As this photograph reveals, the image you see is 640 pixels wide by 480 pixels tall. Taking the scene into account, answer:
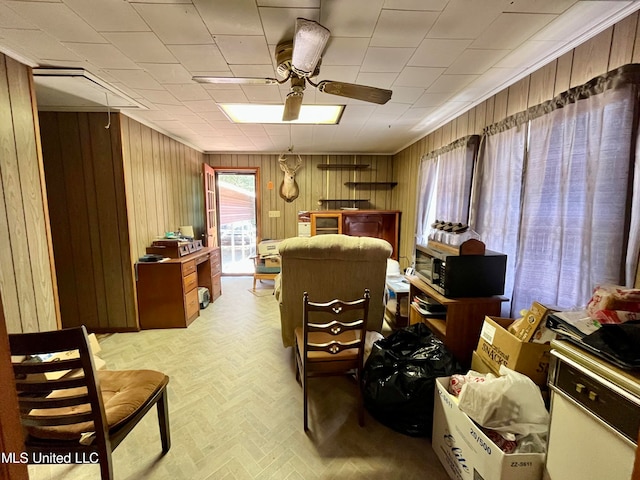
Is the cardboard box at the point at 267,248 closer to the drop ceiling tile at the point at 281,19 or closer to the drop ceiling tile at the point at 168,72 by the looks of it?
the drop ceiling tile at the point at 168,72

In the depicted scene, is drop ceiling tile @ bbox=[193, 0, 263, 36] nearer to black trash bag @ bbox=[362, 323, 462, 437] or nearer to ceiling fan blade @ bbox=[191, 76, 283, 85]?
ceiling fan blade @ bbox=[191, 76, 283, 85]

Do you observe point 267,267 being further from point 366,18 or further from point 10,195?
point 366,18

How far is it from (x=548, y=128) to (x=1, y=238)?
3654mm

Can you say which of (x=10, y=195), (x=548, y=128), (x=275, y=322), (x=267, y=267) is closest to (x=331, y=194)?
(x=267, y=267)

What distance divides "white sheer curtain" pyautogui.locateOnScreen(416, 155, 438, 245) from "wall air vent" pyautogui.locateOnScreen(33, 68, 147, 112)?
337cm

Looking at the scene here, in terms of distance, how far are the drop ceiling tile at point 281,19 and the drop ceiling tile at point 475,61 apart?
3.50ft

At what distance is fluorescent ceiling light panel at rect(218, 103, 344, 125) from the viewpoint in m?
2.80

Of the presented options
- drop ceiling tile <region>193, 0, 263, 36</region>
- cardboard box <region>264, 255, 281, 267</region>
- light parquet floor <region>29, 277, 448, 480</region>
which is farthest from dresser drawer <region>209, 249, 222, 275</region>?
drop ceiling tile <region>193, 0, 263, 36</region>

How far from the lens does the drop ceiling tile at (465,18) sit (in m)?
1.31

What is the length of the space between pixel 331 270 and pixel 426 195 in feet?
6.78

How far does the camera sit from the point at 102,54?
1.76m

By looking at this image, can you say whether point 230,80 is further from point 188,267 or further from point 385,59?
point 188,267

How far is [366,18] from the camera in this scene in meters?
1.41

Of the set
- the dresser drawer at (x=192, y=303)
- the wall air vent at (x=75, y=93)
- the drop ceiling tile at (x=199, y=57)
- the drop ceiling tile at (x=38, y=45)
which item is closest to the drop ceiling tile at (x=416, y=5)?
the drop ceiling tile at (x=199, y=57)
